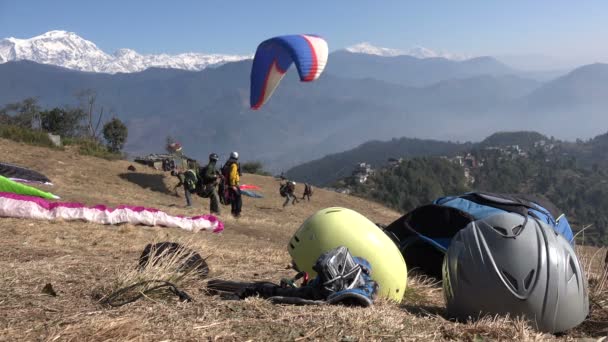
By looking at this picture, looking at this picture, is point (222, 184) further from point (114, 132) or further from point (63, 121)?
point (63, 121)

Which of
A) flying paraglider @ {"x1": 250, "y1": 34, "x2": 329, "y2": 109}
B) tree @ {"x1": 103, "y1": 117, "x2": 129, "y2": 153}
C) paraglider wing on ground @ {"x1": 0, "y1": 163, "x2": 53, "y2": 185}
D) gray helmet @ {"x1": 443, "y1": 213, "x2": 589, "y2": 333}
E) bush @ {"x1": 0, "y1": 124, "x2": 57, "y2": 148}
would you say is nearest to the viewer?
gray helmet @ {"x1": 443, "y1": 213, "x2": 589, "y2": 333}

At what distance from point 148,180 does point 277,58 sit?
39.0 feet

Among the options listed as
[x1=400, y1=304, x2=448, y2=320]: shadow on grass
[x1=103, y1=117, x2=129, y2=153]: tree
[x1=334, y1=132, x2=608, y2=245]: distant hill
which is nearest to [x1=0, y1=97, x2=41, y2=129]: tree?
[x1=103, y1=117, x2=129, y2=153]: tree

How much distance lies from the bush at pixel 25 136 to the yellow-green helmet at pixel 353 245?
89.2ft

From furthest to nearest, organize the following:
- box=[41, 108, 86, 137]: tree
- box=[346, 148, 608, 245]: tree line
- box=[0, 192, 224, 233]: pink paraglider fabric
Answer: box=[346, 148, 608, 245]: tree line → box=[41, 108, 86, 137]: tree → box=[0, 192, 224, 233]: pink paraglider fabric

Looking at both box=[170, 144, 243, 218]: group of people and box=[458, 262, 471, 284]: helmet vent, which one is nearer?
box=[458, 262, 471, 284]: helmet vent

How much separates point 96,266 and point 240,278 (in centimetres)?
160

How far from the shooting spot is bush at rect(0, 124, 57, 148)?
2847cm

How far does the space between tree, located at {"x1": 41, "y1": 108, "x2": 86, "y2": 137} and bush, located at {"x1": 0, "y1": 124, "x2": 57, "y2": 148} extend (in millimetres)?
47520

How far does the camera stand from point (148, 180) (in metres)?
28.1

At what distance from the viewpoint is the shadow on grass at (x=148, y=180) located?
88.4 ft

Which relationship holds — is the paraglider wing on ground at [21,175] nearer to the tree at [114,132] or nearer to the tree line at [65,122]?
the tree line at [65,122]

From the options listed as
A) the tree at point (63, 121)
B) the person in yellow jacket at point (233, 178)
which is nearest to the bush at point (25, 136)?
the person in yellow jacket at point (233, 178)

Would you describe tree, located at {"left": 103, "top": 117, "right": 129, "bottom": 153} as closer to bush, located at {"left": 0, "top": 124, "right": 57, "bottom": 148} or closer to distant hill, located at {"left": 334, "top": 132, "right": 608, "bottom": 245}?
bush, located at {"left": 0, "top": 124, "right": 57, "bottom": 148}
